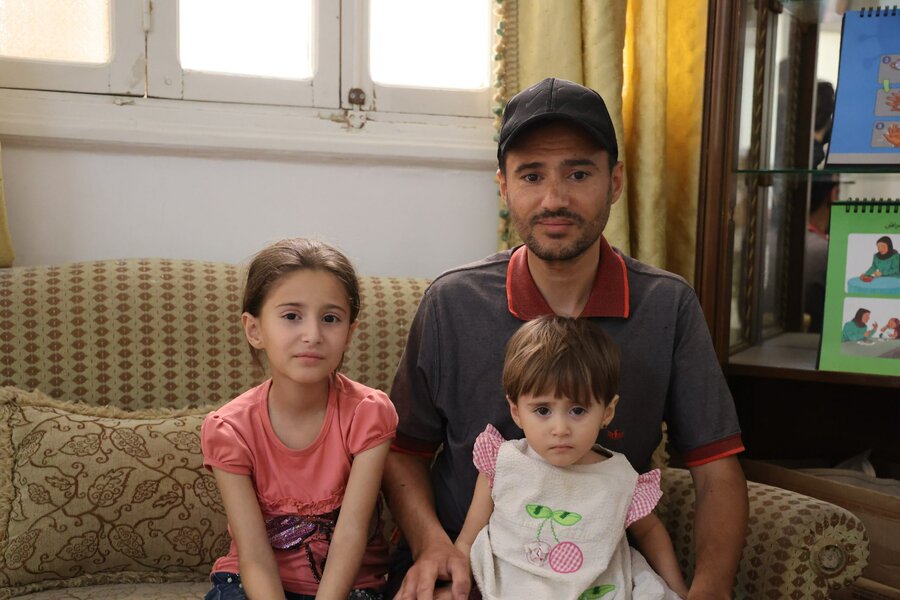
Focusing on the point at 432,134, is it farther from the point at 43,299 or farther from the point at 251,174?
the point at 43,299

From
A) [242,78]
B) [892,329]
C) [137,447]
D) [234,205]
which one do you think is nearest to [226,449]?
[137,447]

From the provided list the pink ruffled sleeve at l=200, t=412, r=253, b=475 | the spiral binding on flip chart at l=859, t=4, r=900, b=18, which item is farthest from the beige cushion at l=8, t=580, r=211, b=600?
the spiral binding on flip chart at l=859, t=4, r=900, b=18

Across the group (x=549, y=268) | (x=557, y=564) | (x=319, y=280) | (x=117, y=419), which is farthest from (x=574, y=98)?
(x=117, y=419)

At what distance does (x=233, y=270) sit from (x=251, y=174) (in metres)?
0.34

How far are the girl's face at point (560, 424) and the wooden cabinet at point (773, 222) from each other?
35.5 inches

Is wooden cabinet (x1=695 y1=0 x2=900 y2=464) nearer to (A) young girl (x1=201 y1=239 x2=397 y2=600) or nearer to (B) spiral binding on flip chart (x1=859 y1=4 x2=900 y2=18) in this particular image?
(B) spiral binding on flip chart (x1=859 y1=4 x2=900 y2=18)

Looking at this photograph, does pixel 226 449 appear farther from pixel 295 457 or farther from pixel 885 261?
pixel 885 261

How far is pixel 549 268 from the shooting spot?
160cm

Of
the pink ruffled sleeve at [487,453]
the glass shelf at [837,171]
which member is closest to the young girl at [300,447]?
the pink ruffled sleeve at [487,453]

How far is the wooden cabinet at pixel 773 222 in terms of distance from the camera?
81.8 inches

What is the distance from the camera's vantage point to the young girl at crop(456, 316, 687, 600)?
4.31 ft

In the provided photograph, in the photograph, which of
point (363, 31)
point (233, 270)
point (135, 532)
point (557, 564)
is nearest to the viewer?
point (557, 564)

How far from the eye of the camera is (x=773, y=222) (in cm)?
242

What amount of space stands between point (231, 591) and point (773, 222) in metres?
1.73
